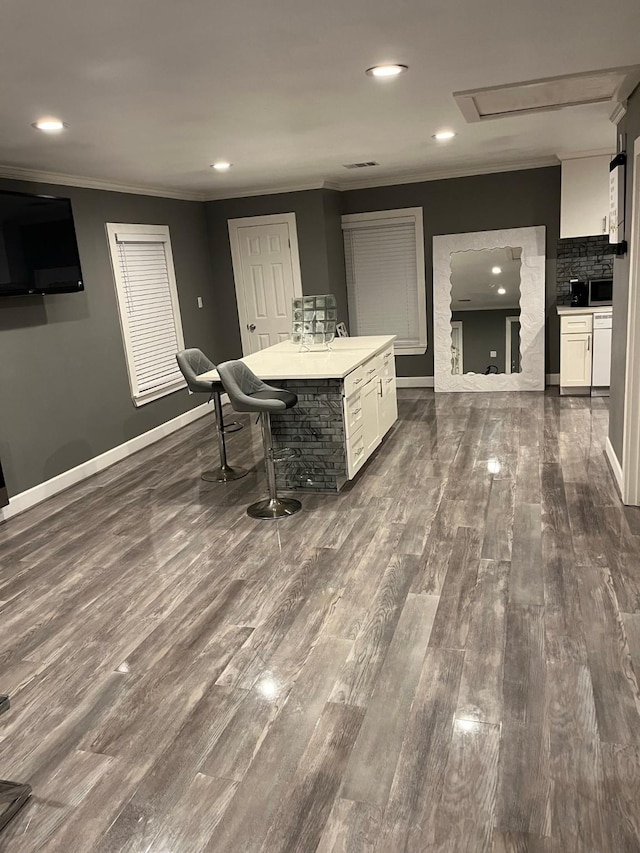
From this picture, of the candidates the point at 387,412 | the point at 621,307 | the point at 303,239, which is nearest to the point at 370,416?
the point at 387,412

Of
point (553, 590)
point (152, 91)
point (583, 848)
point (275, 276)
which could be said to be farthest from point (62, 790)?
point (275, 276)

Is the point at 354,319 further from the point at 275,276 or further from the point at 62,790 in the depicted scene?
the point at 62,790

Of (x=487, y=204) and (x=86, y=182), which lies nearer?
(x=86, y=182)

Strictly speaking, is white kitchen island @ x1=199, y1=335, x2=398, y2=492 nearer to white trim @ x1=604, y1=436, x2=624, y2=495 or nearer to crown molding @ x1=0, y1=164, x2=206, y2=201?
white trim @ x1=604, y1=436, x2=624, y2=495

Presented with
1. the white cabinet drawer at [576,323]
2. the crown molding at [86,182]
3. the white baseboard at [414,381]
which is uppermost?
the crown molding at [86,182]

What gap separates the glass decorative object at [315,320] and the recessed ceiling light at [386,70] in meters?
2.42

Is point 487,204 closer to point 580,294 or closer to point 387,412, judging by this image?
point 580,294

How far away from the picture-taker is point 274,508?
424 cm

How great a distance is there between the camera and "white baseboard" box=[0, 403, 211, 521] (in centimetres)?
468

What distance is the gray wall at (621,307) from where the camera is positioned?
3.68 meters

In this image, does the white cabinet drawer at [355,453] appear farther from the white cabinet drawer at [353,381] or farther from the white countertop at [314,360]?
the white countertop at [314,360]

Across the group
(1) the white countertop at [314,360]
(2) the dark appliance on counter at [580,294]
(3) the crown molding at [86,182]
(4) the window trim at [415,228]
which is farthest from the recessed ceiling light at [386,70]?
(4) the window trim at [415,228]

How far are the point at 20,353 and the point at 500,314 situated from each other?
4.82 metres

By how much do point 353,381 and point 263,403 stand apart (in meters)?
0.83
